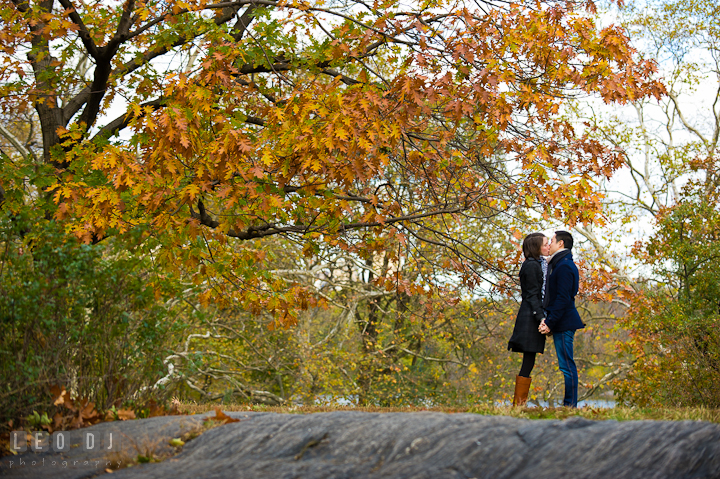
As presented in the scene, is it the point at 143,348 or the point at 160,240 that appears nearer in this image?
the point at 143,348

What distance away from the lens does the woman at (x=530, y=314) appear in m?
5.64

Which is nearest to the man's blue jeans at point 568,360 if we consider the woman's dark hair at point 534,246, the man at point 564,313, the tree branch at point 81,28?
the man at point 564,313

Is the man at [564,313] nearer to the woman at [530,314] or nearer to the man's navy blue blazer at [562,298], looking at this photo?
the man's navy blue blazer at [562,298]

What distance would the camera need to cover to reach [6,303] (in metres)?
4.10

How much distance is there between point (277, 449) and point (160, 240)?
358 cm

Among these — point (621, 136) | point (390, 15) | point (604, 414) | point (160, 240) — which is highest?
point (621, 136)

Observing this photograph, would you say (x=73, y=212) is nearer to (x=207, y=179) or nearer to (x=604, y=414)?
(x=207, y=179)

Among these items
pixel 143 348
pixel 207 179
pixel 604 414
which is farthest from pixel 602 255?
pixel 143 348

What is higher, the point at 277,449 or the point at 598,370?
the point at 277,449

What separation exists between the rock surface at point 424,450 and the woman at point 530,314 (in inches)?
106

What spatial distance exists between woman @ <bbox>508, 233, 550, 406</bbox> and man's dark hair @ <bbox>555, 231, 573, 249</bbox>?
19cm

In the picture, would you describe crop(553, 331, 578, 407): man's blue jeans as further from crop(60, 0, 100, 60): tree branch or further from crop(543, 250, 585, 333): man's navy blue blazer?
crop(60, 0, 100, 60): tree branch

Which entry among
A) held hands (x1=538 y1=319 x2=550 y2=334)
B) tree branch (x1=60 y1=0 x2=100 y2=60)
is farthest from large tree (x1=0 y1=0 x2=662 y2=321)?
held hands (x1=538 y1=319 x2=550 y2=334)

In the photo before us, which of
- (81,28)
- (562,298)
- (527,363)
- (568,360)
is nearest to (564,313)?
(562,298)
